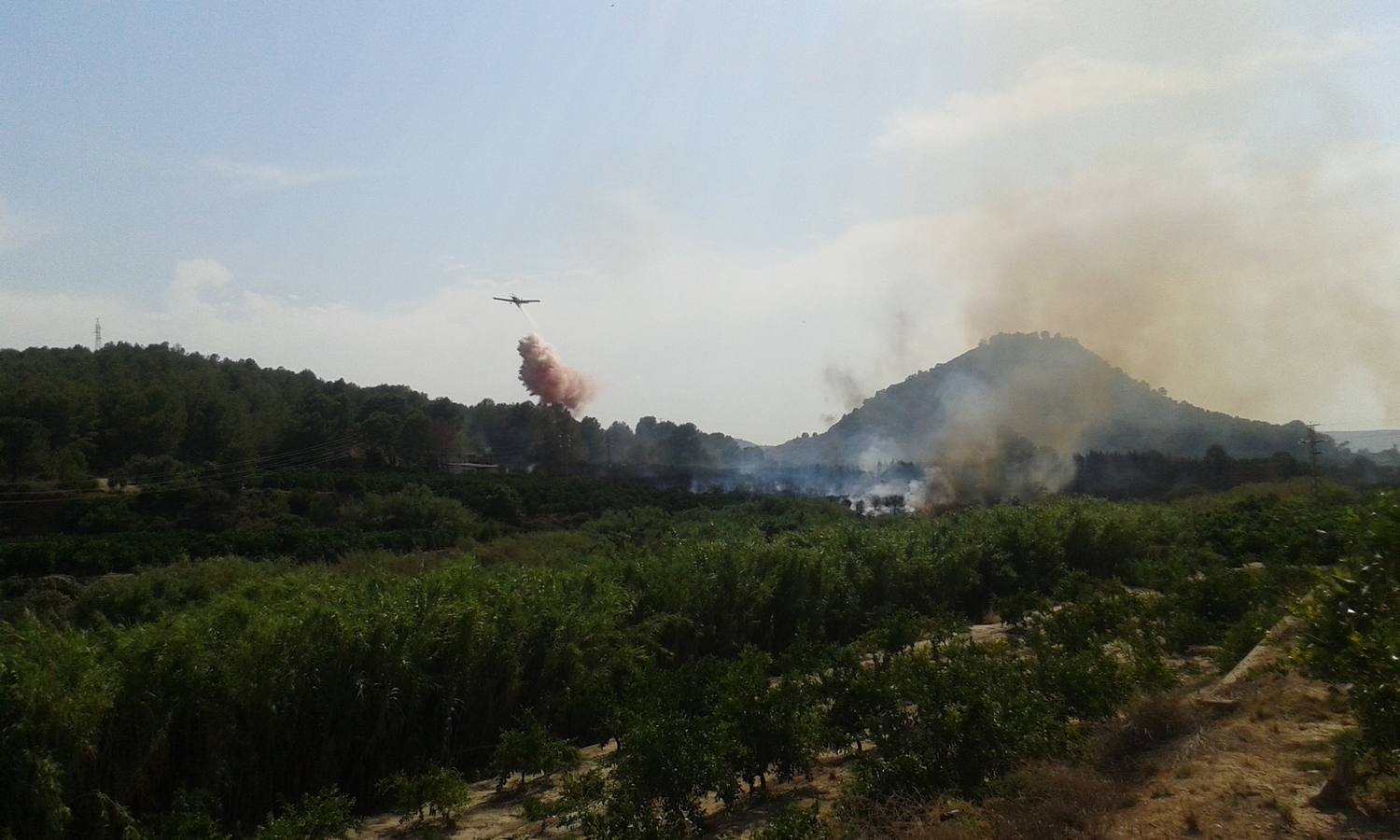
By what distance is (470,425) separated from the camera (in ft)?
270

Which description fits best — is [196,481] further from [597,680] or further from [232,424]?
[597,680]

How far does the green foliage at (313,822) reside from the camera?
30.2 ft

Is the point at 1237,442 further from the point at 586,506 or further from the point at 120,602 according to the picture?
the point at 120,602

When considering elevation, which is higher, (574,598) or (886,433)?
(886,433)

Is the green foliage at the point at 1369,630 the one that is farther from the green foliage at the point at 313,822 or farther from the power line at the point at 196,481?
the power line at the point at 196,481

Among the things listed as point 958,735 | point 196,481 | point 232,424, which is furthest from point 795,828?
point 232,424

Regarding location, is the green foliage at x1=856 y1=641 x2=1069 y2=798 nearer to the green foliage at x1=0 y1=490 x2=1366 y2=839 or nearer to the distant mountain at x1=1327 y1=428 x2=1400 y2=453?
the green foliage at x1=0 y1=490 x2=1366 y2=839

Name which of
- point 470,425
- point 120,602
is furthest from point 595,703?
point 470,425

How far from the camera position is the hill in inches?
3349

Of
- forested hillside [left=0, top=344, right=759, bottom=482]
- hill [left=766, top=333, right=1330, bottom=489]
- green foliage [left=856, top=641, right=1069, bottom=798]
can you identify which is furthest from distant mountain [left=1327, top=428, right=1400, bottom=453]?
green foliage [left=856, top=641, right=1069, bottom=798]

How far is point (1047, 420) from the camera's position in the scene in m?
88.9

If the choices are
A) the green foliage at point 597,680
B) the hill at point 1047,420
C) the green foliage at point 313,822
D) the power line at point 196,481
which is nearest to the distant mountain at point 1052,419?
the hill at point 1047,420

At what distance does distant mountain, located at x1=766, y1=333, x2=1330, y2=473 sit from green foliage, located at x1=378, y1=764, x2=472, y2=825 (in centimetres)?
6643

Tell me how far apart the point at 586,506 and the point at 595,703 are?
128ft
